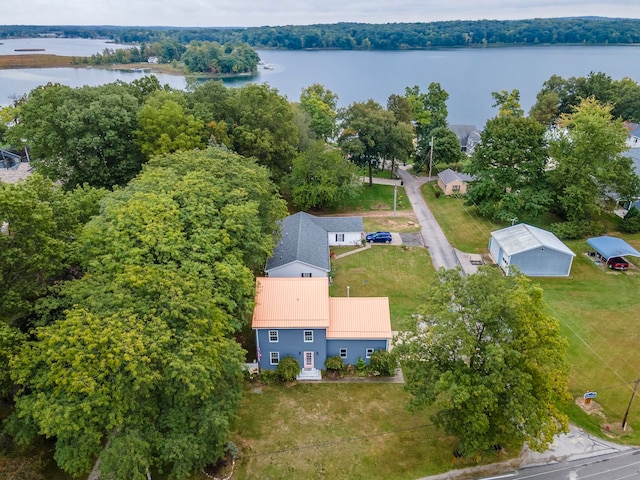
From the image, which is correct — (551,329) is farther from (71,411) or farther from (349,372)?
(71,411)

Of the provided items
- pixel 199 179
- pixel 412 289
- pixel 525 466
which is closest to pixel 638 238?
pixel 412 289

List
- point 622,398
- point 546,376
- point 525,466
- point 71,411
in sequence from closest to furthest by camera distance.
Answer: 1. point 71,411
2. point 546,376
3. point 525,466
4. point 622,398

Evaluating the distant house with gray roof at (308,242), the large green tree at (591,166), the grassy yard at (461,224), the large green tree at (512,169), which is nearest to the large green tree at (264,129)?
the distant house with gray roof at (308,242)

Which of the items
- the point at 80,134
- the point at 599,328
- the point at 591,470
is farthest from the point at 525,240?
the point at 80,134

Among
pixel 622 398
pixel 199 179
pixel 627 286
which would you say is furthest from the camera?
pixel 627 286

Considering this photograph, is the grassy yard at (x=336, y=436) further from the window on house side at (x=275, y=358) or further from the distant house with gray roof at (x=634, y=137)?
the distant house with gray roof at (x=634, y=137)

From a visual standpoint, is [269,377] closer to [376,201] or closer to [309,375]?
[309,375]
